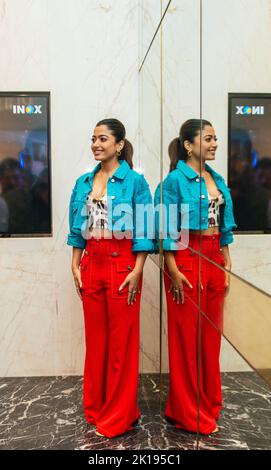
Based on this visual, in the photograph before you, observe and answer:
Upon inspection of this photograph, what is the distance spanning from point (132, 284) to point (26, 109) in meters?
1.36

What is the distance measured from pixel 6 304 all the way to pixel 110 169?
3.97 feet

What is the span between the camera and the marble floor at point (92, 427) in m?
1.03

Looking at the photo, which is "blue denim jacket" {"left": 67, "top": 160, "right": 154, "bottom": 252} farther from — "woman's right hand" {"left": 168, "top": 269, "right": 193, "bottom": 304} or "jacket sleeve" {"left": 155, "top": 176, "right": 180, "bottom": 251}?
"woman's right hand" {"left": 168, "top": 269, "right": 193, "bottom": 304}

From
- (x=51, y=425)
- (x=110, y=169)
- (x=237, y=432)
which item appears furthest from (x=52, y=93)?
(x=237, y=432)

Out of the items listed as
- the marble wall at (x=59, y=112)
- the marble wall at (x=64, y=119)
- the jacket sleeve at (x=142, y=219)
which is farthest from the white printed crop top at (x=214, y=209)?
the marble wall at (x=59, y=112)

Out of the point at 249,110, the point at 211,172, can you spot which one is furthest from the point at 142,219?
the point at 249,110

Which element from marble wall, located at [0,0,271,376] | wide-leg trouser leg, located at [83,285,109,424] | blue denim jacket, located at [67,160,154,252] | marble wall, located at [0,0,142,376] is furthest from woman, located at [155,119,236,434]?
marble wall, located at [0,0,142,376]

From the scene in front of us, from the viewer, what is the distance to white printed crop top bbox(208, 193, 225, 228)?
1.19 meters

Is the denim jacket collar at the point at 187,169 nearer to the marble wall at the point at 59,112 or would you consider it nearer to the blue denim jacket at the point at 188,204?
the blue denim jacket at the point at 188,204

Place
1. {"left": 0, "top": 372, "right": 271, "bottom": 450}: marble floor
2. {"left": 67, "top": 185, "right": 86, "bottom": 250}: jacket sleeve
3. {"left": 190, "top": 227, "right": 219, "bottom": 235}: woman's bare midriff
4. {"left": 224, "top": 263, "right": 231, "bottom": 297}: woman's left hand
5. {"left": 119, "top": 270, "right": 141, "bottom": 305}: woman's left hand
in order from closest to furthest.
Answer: {"left": 0, "top": 372, "right": 271, "bottom": 450}: marble floor → {"left": 224, "top": 263, "right": 231, "bottom": 297}: woman's left hand → {"left": 190, "top": 227, "right": 219, "bottom": 235}: woman's bare midriff → {"left": 119, "top": 270, "right": 141, "bottom": 305}: woman's left hand → {"left": 67, "top": 185, "right": 86, "bottom": 250}: jacket sleeve

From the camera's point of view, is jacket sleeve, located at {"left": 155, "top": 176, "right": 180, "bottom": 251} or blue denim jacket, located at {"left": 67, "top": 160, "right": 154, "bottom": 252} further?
blue denim jacket, located at {"left": 67, "top": 160, "right": 154, "bottom": 252}

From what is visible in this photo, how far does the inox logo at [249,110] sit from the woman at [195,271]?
0.63ft

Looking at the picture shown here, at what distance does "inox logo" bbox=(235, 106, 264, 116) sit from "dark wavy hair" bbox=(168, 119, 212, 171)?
0.44 meters

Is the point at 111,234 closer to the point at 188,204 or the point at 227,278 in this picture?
the point at 188,204
